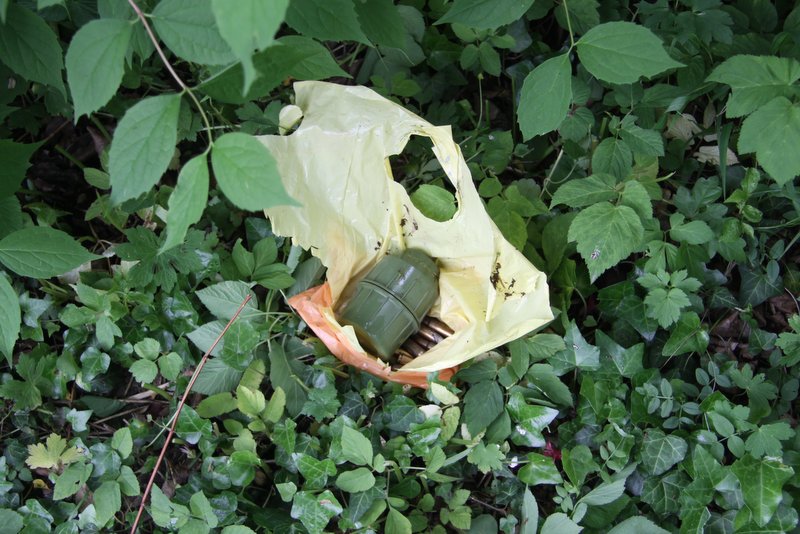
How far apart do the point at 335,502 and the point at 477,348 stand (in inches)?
16.5

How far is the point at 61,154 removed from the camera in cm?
174

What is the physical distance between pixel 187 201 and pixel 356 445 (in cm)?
67

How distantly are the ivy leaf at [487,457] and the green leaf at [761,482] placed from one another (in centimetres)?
46

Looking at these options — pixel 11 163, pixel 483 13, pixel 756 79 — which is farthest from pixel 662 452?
pixel 11 163

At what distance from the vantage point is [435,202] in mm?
1476

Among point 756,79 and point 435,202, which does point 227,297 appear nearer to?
point 435,202

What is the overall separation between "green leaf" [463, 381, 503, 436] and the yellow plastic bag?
0.09 meters

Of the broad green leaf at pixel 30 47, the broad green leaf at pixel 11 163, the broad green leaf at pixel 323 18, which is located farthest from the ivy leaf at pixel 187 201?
the broad green leaf at pixel 11 163

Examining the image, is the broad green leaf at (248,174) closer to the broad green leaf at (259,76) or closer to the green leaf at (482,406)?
the broad green leaf at (259,76)

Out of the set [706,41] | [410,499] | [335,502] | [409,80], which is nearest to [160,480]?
[335,502]

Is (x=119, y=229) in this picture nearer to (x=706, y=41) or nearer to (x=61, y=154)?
(x=61, y=154)

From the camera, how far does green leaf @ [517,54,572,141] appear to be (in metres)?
1.19

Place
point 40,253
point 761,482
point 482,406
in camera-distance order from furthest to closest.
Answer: point 482,406 → point 761,482 → point 40,253

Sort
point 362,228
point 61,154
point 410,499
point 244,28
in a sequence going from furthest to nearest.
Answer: point 61,154 < point 362,228 < point 410,499 < point 244,28
